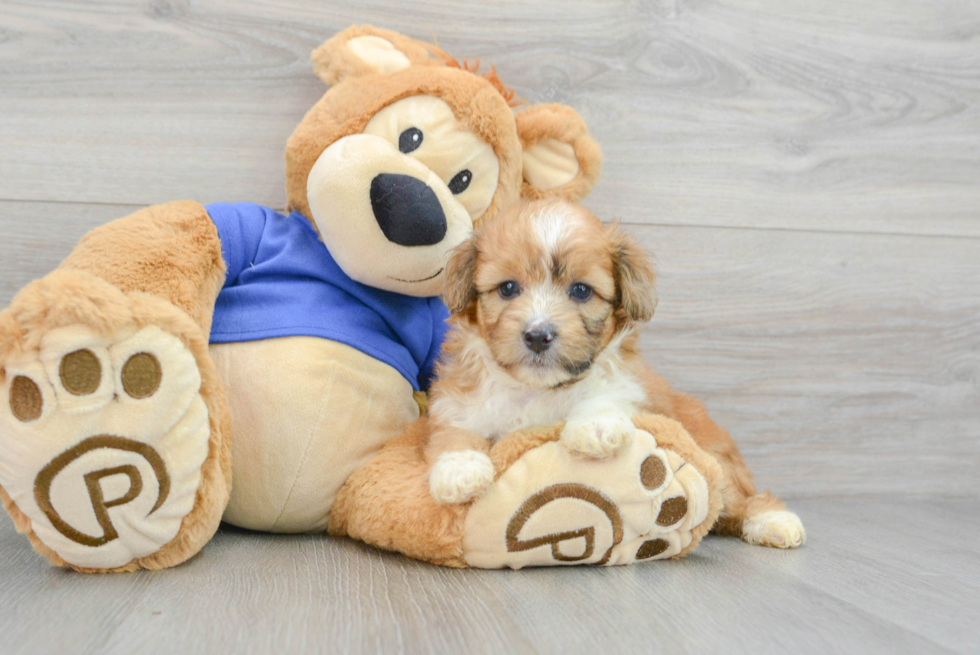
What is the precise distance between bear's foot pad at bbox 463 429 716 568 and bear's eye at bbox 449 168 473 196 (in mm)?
648

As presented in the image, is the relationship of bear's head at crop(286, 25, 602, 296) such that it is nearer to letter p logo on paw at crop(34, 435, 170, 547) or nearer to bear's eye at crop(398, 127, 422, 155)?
bear's eye at crop(398, 127, 422, 155)

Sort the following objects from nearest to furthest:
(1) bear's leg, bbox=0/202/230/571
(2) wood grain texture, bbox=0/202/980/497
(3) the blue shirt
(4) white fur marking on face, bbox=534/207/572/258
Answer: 1. (1) bear's leg, bbox=0/202/230/571
2. (4) white fur marking on face, bbox=534/207/572/258
3. (3) the blue shirt
4. (2) wood grain texture, bbox=0/202/980/497

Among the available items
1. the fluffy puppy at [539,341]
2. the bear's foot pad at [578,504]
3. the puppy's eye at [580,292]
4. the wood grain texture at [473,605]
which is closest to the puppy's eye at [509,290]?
the fluffy puppy at [539,341]

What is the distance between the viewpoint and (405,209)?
158 cm

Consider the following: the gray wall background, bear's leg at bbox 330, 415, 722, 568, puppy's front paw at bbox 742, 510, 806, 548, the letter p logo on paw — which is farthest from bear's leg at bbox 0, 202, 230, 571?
puppy's front paw at bbox 742, 510, 806, 548

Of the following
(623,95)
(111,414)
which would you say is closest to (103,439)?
(111,414)

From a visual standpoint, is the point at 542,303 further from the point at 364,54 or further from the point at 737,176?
the point at 737,176

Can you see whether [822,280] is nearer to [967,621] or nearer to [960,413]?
[960,413]

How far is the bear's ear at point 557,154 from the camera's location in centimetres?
184

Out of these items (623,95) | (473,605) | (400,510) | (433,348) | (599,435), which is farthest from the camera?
(623,95)

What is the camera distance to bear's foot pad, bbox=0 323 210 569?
1265 mm

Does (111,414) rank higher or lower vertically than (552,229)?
lower

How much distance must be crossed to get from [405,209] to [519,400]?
482mm

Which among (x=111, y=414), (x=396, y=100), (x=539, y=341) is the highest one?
(x=396, y=100)
